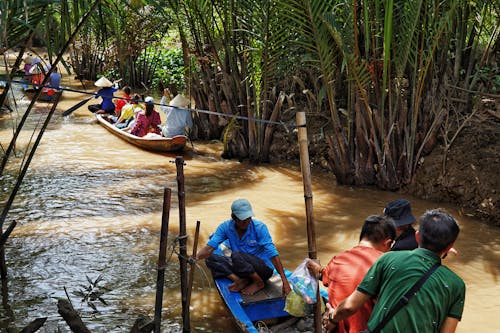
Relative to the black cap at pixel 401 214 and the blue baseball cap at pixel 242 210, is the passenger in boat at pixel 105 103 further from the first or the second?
the black cap at pixel 401 214

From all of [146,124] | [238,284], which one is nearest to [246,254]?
[238,284]

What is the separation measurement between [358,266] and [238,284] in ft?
7.19

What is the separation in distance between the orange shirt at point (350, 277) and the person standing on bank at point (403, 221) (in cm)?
68

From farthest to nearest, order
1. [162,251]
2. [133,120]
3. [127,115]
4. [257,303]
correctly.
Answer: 1. [127,115]
2. [133,120]
3. [257,303]
4. [162,251]

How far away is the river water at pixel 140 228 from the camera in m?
5.42

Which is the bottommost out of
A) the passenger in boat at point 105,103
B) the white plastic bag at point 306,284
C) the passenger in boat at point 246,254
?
the passenger in boat at point 246,254

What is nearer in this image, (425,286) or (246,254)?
(425,286)

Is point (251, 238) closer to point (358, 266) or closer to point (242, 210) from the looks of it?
point (242, 210)

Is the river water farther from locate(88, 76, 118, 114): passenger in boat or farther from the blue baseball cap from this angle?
locate(88, 76, 118, 114): passenger in boat

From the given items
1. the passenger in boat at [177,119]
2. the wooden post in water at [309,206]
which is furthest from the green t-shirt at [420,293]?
the passenger in boat at [177,119]

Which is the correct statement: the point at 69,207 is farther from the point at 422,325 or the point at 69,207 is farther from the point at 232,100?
the point at 422,325

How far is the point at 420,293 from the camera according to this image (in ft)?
8.15

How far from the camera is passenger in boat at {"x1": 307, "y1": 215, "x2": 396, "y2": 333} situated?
9.96 feet

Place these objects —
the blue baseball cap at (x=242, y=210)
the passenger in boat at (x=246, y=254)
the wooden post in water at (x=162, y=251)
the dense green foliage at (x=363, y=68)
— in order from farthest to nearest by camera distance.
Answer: the dense green foliage at (x=363, y=68), the passenger in boat at (x=246, y=254), the blue baseball cap at (x=242, y=210), the wooden post in water at (x=162, y=251)
